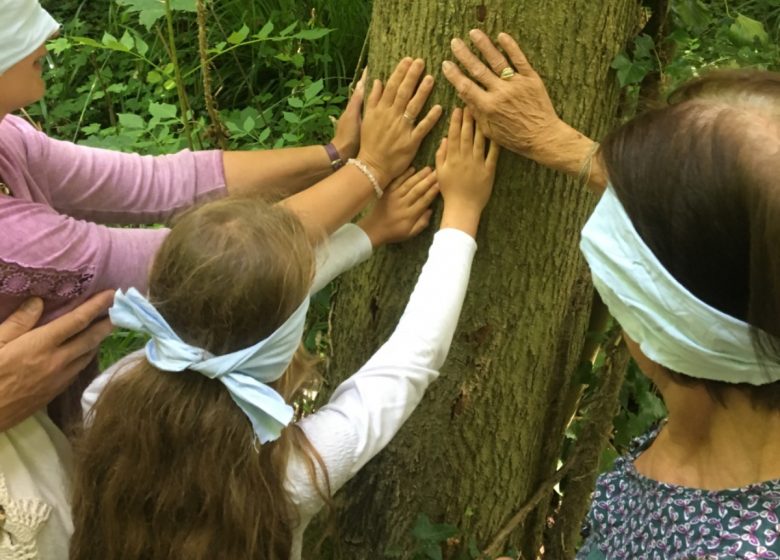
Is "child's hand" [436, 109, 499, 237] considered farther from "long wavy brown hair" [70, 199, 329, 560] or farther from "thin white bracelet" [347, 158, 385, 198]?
"long wavy brown hair" [70, 199, 329, 560]

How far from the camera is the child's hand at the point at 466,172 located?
1593mm

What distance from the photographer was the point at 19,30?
139 centimetres

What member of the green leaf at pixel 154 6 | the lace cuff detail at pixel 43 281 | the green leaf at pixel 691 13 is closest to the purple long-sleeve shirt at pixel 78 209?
the lace cuff detail at pixel 43 281

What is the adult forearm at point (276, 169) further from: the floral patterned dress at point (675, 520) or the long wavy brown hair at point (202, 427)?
the floral patterned dress at point (675, 520)

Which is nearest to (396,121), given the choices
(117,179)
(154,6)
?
(117,179)

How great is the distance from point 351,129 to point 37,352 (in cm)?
84

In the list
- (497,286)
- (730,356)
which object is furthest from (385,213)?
(730,356)

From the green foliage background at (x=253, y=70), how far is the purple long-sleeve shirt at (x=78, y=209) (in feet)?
1.76

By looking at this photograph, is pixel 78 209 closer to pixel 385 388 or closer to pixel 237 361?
pixel 237 361

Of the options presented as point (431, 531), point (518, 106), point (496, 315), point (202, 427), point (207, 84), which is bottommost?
point (431, 531)

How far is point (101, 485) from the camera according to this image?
1.38 m

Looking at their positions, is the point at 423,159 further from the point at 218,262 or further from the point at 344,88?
the point at 344,88

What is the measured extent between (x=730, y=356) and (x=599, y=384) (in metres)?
1.11

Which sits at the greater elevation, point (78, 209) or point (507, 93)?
point (507, 93)
